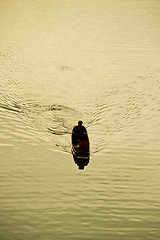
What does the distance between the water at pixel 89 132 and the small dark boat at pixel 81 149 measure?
1.28ft

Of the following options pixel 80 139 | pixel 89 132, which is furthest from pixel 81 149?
pixel 89 132

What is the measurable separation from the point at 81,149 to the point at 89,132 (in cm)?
326

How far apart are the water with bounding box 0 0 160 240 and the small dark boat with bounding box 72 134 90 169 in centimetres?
39

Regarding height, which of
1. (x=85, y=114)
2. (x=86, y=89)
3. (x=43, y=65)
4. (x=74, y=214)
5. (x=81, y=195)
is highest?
(x=43, y=65)

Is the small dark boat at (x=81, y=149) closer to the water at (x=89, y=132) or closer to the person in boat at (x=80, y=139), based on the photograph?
the person in boat at (x=80, y=139)

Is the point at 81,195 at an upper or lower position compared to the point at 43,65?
lower

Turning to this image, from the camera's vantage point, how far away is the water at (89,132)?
537 inches

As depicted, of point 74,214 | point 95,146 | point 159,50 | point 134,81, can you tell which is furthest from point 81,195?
point 159,50

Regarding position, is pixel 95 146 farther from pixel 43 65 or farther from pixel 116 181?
pixel 43 65

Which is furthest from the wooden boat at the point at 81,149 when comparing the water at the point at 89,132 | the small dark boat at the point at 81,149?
the water at the point at 89,132

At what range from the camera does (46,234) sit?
12.8 m

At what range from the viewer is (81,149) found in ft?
52.5

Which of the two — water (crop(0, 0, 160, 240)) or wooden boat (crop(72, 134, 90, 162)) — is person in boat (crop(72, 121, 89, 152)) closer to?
wooden boat (crop(72, 134, 90, 162))

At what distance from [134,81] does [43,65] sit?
883 centimetres
